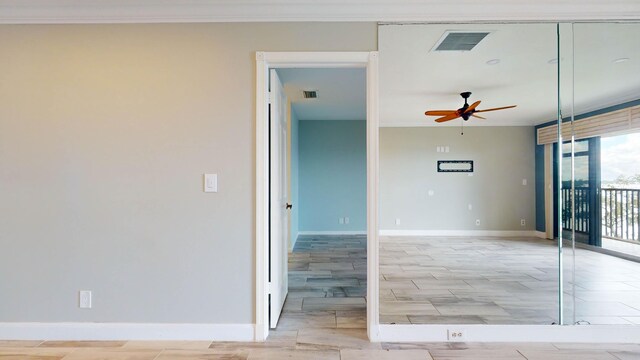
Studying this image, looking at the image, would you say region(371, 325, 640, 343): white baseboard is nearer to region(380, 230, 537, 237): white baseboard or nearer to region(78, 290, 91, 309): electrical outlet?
region(380, 230, 537, 237): white baseboard

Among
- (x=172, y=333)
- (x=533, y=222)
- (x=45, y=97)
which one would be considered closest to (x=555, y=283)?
(x=533, y=222)

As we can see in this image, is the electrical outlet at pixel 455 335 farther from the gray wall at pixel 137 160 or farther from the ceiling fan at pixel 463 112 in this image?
the ceiling fan at pixel 463 112

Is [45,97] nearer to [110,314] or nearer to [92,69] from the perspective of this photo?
[92,69]

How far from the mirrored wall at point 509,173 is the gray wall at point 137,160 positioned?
3.13 feet

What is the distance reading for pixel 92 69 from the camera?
2033 millimetres

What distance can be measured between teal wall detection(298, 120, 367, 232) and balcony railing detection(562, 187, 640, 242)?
417cm

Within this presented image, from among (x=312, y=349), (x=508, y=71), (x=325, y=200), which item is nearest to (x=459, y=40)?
(x=508, y=71)

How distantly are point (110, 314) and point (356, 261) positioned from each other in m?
2.92

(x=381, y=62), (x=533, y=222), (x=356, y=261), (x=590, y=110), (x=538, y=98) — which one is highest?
(x=381, y=62)

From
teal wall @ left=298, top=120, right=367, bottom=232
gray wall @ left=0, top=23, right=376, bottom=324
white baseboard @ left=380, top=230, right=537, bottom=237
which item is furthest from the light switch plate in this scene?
teal wall @ left=298, top=120, right=367, bottom=232

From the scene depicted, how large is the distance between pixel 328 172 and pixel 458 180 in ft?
12.0

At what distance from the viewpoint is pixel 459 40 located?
2248 mm

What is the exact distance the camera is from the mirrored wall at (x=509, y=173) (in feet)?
7.02

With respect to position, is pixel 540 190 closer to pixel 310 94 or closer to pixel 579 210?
pixel 579 210
